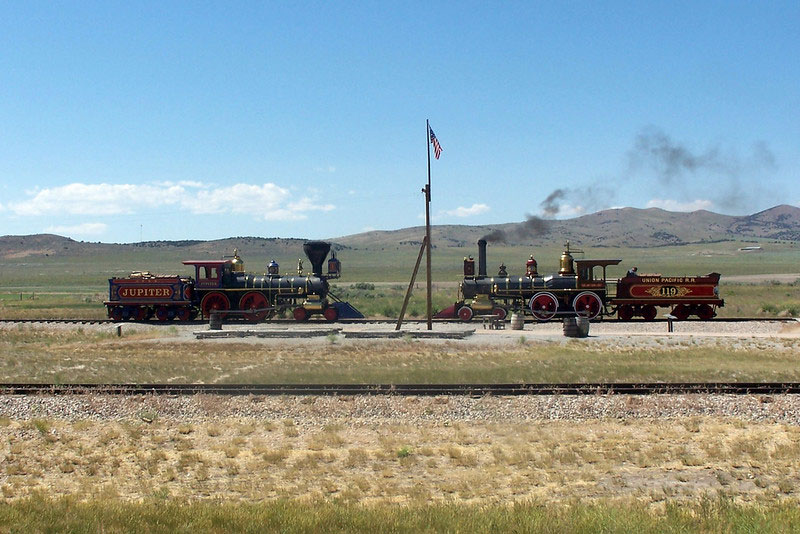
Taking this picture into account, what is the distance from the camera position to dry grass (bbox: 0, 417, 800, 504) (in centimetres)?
1196

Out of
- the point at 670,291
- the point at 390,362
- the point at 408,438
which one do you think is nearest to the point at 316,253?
the point at 390,362

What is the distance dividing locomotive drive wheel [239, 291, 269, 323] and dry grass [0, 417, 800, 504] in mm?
20197

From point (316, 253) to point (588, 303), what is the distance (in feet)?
43.3

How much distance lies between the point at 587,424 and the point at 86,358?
17008mm

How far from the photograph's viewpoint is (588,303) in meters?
35.1

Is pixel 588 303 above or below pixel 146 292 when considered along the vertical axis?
below

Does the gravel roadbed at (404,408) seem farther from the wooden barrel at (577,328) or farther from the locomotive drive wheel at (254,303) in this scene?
the locomotive drive wheel at (254,303)

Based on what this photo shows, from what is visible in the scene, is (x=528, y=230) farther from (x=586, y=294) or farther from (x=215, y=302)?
(x=215, y=302)

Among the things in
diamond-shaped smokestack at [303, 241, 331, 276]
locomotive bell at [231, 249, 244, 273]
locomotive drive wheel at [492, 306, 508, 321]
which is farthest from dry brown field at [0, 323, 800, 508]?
diamond-shaped smokestack at [303, 241, 331, 276]

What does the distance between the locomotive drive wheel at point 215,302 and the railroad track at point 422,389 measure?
1720cm

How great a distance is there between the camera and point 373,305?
47688 mm

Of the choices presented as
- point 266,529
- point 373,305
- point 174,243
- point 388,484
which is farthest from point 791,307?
point 174,243

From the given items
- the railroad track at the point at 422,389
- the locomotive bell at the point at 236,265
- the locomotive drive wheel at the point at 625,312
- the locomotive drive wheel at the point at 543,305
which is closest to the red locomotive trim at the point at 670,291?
the locomotive drive wheel at the point at 625,312

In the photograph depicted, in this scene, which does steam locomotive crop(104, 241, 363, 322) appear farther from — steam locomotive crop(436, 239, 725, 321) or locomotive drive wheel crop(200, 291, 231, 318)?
steam locomotive crop(436, 239, 725, 321)
